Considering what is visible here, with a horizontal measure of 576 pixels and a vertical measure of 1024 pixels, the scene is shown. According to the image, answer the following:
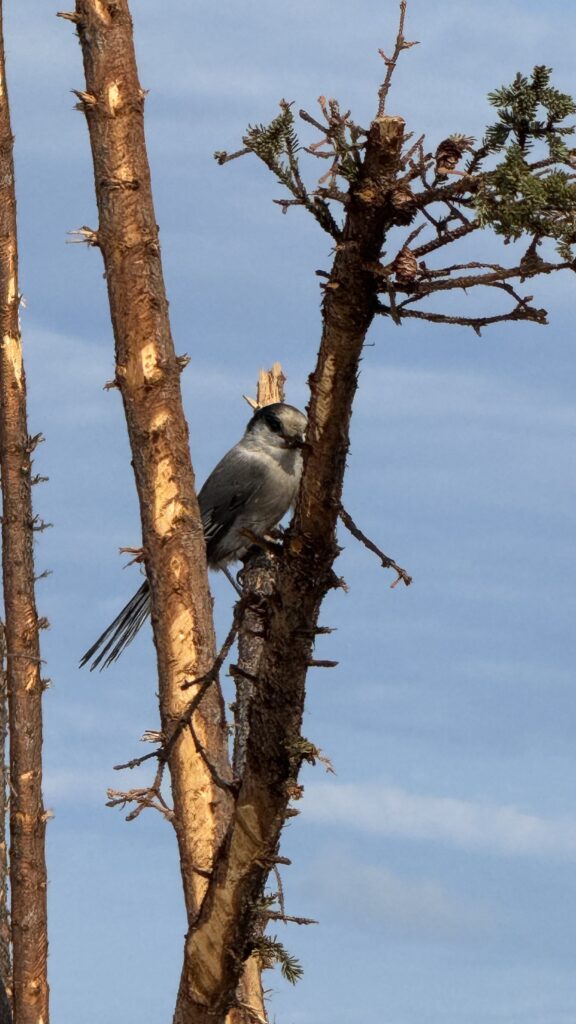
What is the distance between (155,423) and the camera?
8367 mm

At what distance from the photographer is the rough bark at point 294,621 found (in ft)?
15.9

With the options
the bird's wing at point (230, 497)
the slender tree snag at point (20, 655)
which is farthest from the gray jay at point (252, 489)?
the slender tree snag at point (20, 655)

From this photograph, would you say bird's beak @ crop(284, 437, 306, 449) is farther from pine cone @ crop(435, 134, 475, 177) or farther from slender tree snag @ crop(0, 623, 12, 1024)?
slender tree snag @ crop(0, 623, 12, 1024)

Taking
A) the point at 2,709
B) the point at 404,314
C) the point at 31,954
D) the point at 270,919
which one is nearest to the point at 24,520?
the point at 2,709

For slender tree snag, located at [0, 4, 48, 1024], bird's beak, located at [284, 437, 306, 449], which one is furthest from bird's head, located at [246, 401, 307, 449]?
bird's beak, located at [284, 437, 306, 449]

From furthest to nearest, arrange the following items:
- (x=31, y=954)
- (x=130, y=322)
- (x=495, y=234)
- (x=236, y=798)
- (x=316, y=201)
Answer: (x=31, y=954) < (x=130, y=322) < (x=236, y=798) < (x=316, y=201) < (x=495, y=234)

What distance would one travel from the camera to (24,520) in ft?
39.4

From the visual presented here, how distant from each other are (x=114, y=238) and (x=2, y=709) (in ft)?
16.8

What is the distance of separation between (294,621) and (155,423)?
122 inches

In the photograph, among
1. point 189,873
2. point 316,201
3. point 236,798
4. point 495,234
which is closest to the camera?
point 495,234

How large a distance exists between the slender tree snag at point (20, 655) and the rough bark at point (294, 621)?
5.10m

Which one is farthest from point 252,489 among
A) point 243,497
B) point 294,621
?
point 294,621

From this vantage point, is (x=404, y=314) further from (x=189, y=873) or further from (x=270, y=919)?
(x=189, y=873)

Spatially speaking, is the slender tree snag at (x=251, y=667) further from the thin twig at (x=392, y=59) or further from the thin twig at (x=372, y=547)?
the thin twig at (x=392, y=59)
